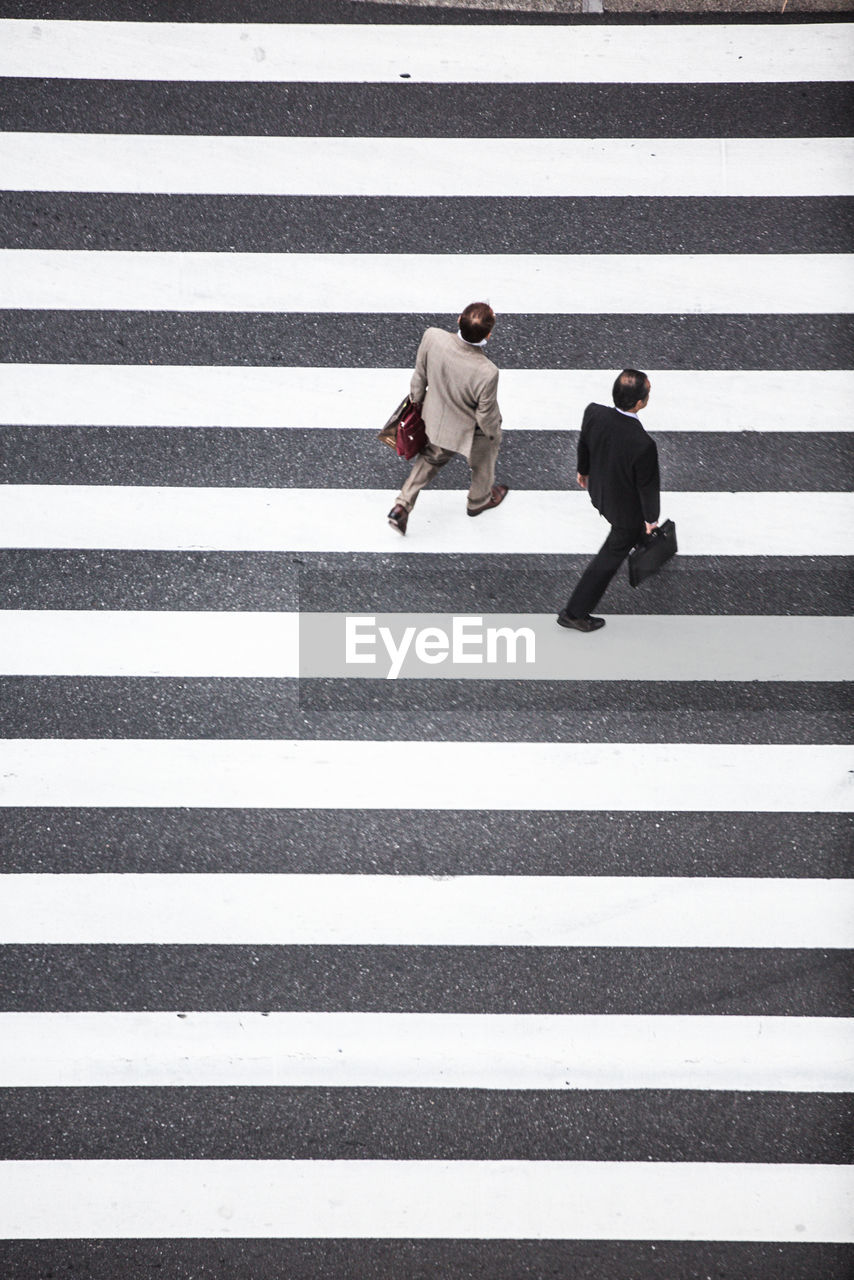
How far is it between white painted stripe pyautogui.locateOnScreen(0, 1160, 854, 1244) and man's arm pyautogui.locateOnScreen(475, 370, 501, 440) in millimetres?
3655

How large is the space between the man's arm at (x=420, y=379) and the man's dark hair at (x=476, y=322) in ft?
0.71

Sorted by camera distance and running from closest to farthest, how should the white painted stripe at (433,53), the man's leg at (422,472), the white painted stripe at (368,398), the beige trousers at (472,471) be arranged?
the beige trousers at (472,471) → the man's leg at (422,472) → the white painted stripe at (368,398) → the white painted stripe at (433,53)

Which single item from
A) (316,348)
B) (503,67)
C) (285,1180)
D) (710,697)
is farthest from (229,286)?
(285,1180)

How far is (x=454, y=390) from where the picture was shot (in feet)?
15.0

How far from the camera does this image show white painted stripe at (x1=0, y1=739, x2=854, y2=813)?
5.21 metres

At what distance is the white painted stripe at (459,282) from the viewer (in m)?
5.50

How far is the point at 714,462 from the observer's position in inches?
214

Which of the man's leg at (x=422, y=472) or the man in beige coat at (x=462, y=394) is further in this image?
the man's leg at (x=422, y=472)

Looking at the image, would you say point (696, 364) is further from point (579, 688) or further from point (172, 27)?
point (172, 27)

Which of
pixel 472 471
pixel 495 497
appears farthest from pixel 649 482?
pixel 495 497

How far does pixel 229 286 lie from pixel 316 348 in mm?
609
